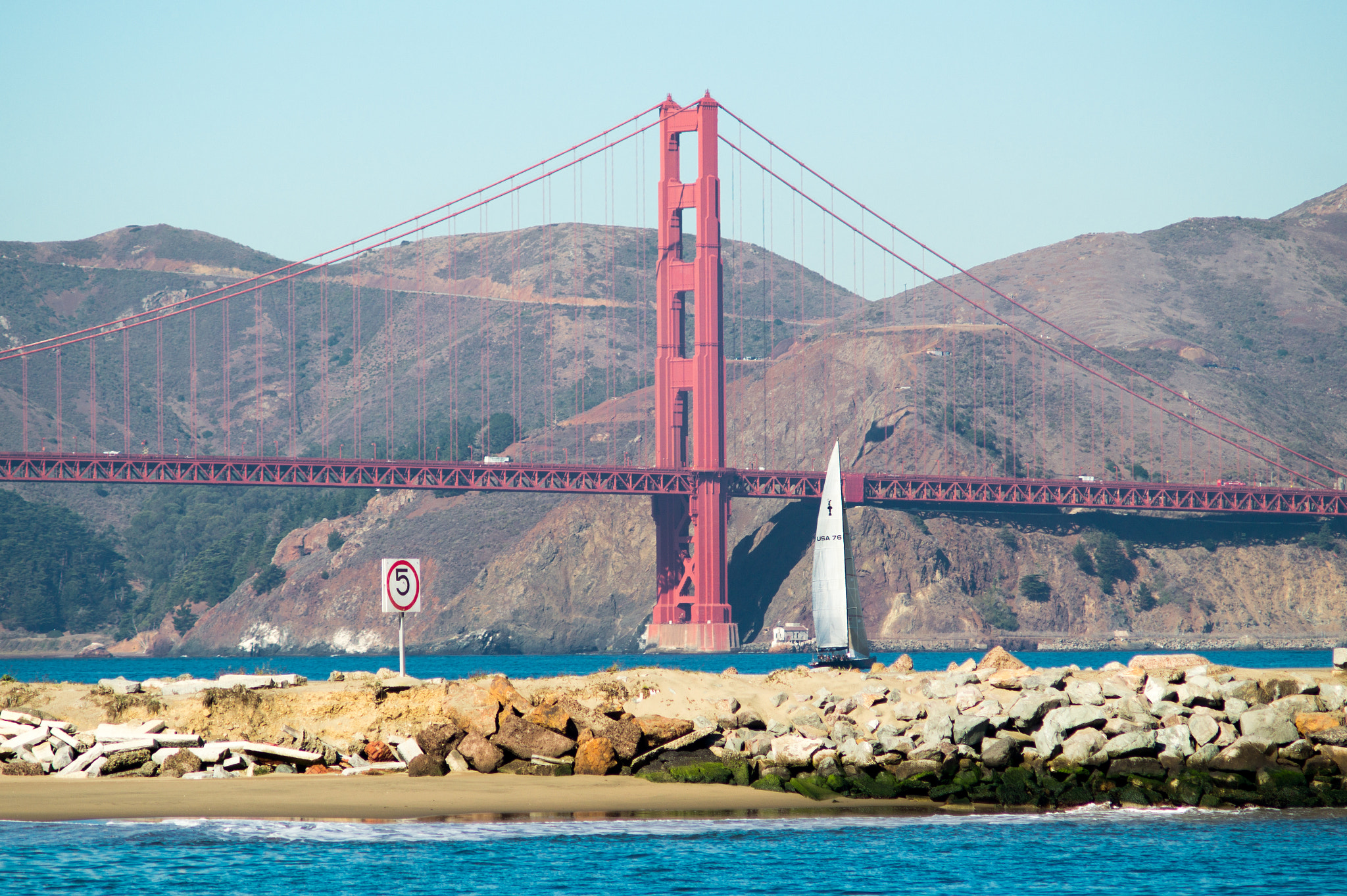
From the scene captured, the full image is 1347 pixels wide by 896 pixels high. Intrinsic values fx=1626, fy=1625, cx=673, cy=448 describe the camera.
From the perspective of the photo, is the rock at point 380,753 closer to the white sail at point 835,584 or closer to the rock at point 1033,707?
the rock at point 1033,707

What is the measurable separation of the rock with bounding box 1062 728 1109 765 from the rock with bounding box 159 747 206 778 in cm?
1170

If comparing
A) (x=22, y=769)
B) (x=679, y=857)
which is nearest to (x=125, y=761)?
(x=22, y=769)

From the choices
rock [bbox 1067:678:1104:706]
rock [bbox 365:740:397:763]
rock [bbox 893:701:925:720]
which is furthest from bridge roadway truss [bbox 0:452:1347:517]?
rock [bbox 1067:678:1104:706]

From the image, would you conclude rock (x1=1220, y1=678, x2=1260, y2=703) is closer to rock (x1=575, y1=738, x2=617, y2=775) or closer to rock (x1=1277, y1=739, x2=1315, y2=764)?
rock (x1=1277, y1=739, x2=1315, y2=764)

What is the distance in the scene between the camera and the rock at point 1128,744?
22312 millimetres

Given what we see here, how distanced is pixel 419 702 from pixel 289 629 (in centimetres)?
11568

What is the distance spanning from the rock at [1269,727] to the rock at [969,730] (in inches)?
148

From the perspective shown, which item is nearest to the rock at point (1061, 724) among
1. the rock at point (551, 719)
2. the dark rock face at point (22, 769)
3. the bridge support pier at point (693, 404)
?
the rock at point (551, 719)

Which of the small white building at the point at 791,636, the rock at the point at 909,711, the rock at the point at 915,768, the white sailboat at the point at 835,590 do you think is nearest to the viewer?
the rock at the point at 915,768

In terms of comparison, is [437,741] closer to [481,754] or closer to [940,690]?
[481,754]

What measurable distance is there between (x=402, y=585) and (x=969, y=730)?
842 centimetres

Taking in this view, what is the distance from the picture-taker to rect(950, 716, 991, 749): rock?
73.5 ft

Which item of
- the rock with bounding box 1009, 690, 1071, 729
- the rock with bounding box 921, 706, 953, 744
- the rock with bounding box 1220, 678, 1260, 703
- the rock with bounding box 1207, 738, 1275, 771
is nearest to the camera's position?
the rock with bounding box 921, 706, 953, 744

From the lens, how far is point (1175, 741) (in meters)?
22.7
